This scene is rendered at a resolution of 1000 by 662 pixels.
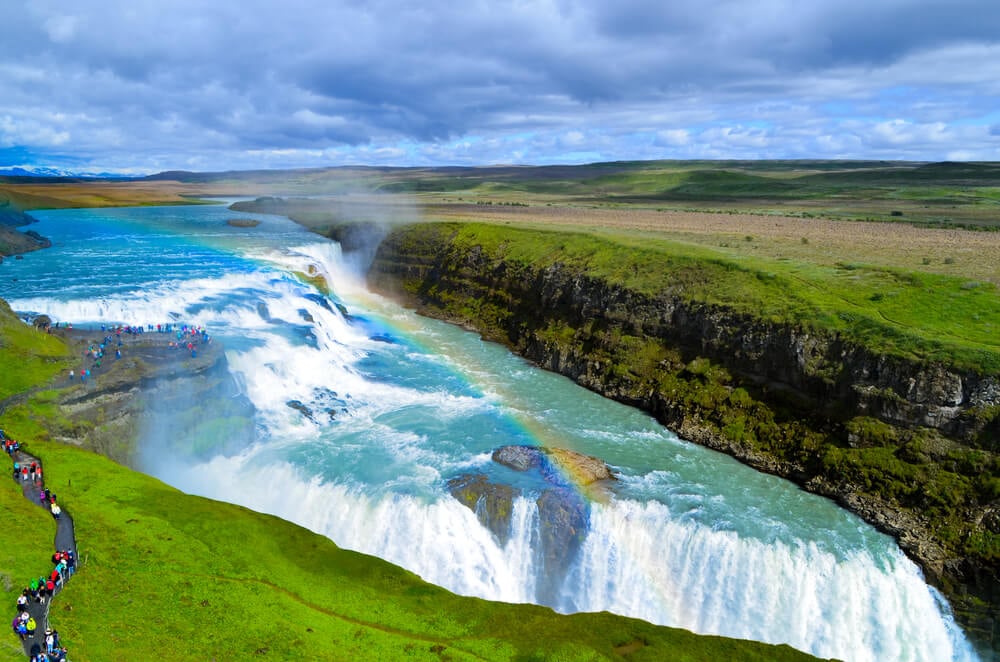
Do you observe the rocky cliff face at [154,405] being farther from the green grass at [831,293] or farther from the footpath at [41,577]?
the green grass at [831,293]

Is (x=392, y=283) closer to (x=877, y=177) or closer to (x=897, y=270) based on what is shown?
(x=897, y=270)

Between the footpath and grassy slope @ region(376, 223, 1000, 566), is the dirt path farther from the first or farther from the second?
grassy slope @ region(376, 223, 1000, 566)

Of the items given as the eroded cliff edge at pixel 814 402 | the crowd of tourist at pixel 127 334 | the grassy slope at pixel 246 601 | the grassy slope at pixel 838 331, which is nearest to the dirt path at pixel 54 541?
the grassy slope at pixel 246 601

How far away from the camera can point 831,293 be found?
42.6m

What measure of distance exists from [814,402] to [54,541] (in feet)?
119

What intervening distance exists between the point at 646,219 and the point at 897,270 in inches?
1957

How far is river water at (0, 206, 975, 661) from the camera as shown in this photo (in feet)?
86.4

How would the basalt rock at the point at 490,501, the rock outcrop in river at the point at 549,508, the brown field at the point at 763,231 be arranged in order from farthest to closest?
1. the brown field at the point at 763,231
2. the basalt rock at the point at 490,501
3. the rock outcrop in river at the point at 549,508

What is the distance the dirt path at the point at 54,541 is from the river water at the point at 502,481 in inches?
244

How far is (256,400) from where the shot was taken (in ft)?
127

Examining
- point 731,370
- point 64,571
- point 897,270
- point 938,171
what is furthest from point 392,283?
point 938,171

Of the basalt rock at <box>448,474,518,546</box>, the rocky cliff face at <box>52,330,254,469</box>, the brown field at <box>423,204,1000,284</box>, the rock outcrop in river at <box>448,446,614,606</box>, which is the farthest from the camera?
the brown field at <box>423,204,1000,284</box>

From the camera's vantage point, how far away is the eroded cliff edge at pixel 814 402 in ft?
93.8

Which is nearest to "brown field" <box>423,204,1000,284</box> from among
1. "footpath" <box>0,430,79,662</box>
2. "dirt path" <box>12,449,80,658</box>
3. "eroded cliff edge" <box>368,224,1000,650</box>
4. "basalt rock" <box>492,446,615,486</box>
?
"eroded cliff edge" <box>368,224,1000,650</box>
